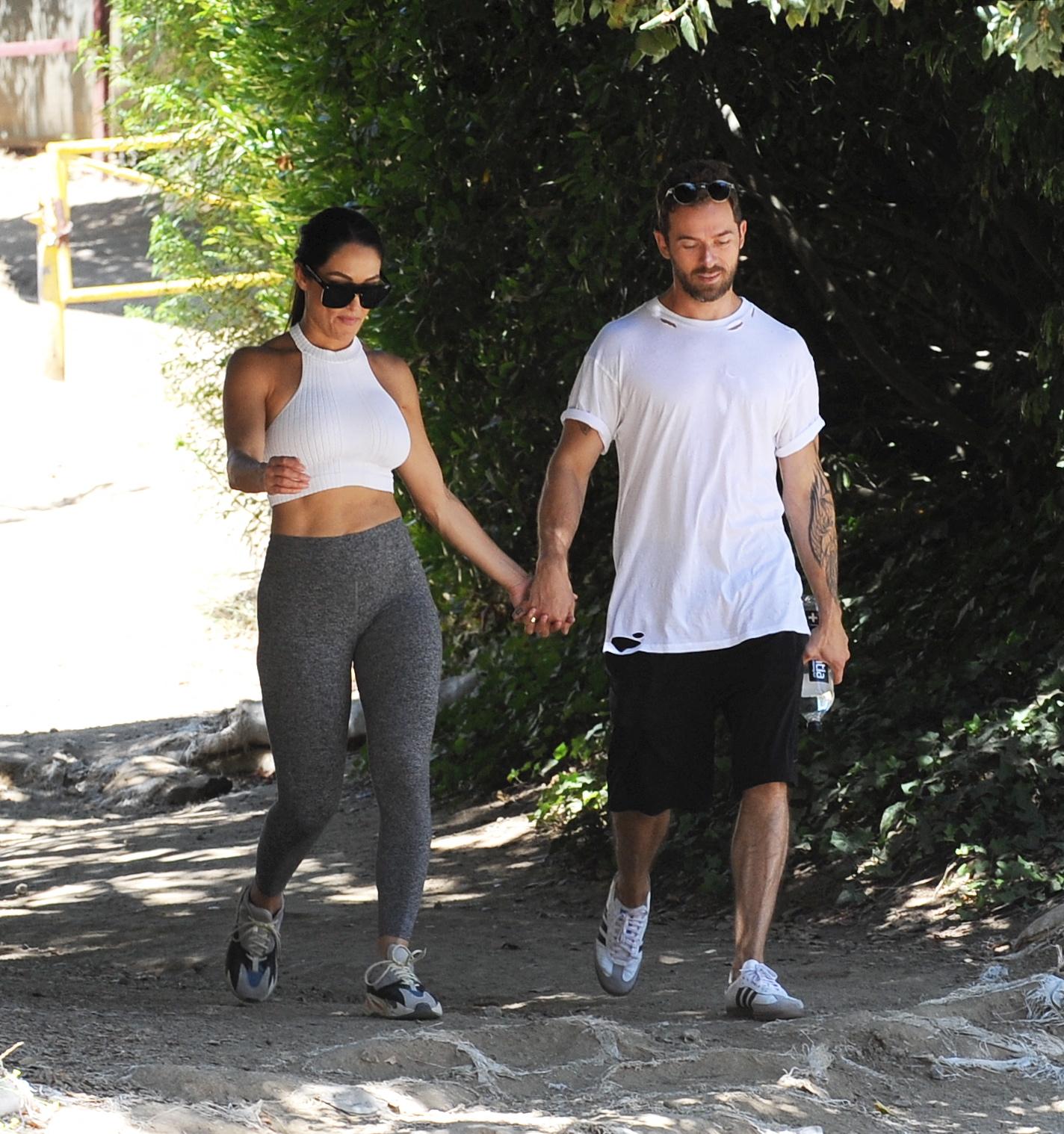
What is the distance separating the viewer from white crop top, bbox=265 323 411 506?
4.41 metres

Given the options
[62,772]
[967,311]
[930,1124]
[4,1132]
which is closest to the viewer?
[4,1132]

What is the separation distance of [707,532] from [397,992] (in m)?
1.39

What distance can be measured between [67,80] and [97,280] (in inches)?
151

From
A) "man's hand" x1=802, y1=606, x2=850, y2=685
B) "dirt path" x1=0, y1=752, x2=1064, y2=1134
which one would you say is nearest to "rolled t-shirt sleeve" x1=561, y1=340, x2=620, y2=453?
"man's hand" x1=802, y1=606, x2=850, y2=685

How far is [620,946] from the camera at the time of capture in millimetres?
4836

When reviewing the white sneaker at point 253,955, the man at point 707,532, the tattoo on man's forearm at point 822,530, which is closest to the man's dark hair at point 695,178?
the man at point 707,532

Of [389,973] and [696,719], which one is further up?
[696,719]

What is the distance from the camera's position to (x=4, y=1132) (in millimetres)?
2930

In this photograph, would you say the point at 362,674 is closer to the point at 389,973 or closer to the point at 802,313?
the point at 389,973

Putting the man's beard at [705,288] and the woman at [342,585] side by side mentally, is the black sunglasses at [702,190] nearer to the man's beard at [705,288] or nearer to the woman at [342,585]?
the man's beard at [705,288]

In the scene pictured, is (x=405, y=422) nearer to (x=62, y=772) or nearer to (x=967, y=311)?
(x=967, y=311)

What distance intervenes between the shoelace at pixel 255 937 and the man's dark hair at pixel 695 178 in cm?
211

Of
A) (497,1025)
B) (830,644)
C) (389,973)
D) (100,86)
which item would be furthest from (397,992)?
(100,86)

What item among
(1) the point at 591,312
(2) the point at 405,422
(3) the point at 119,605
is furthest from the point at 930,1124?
(3) the point at 119,605
